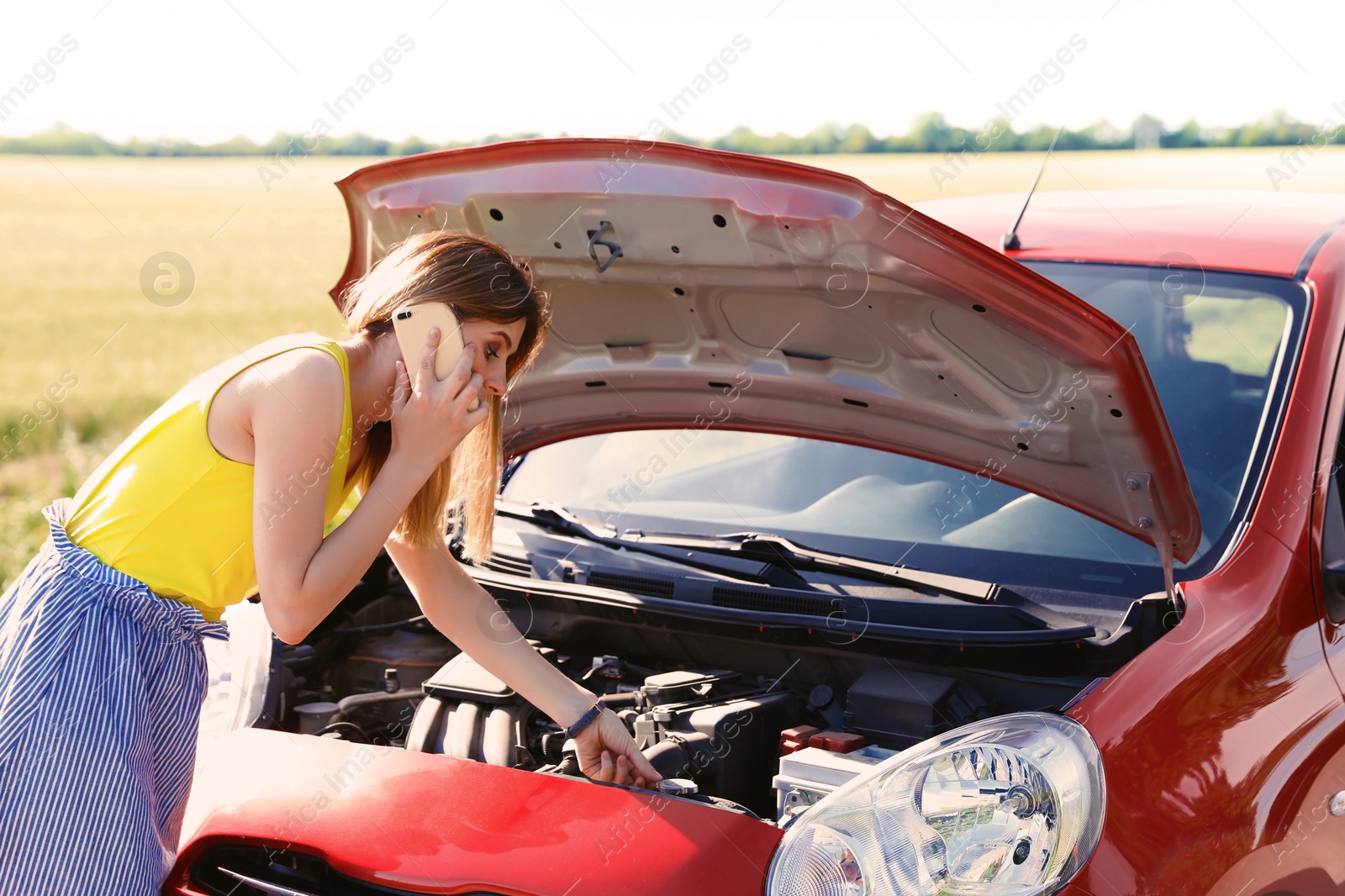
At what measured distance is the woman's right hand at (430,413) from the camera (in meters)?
1.77

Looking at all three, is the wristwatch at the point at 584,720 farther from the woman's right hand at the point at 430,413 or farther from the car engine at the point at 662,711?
the woman's right hand at the point at 430,413

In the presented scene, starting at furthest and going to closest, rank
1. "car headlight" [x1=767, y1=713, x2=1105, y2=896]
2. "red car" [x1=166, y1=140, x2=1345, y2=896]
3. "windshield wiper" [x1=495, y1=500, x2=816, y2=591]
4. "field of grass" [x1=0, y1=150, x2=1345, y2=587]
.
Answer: "field of grass" [x1=0, y1=150, x2=1345, y2=587] → "windshield wiper" [x1=495, y1=500, x2=816, y2=591] → "red car" [x1=166, y1=140, x2=1345, y2=896] → "car headlight" [x1=767, y1=713, x2=1105, y2=896]

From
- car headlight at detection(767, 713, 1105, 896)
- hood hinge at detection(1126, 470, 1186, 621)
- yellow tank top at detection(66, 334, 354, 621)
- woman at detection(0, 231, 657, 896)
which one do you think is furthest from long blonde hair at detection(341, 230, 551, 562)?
hood hinge at detection(1126, 470, 1186, 621)

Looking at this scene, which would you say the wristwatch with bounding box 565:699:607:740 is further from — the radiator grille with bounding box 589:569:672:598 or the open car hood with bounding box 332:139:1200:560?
the open car hood with bounding box 332:139:1200:560

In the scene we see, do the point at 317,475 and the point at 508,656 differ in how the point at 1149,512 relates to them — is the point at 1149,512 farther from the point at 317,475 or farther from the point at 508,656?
the point at 317,475

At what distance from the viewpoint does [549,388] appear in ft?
9.29

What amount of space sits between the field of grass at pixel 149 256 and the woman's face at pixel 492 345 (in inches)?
84.0

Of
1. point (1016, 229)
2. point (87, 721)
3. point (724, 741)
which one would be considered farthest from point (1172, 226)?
point (87, 721)

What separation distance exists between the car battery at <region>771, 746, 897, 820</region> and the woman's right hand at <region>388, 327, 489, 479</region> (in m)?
0.79

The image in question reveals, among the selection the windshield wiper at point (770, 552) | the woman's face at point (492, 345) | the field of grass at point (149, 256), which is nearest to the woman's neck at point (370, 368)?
the woman's face at point (492, 345)

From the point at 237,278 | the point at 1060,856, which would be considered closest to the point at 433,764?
the point at 1060,856

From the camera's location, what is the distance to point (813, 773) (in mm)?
1891

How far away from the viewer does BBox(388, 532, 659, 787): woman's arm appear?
208cm

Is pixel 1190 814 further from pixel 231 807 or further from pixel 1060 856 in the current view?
pixel 231 807
